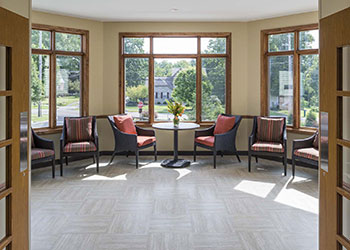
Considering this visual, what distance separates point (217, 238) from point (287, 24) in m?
A: 4.56

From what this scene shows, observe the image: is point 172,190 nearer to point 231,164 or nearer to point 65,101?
point 231,164

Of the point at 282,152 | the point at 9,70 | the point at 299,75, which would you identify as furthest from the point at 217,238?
the point at 299,75

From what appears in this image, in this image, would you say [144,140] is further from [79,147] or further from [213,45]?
[213,45]

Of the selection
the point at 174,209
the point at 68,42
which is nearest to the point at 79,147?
the point at 68,42

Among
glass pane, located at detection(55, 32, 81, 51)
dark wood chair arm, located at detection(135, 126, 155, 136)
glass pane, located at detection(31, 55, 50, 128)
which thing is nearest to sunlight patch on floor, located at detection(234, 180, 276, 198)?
dark wood chair arm, located at detection(135, 126, 155, 136)

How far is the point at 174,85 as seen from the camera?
7133 millimetres

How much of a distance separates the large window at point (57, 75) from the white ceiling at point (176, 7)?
0.47 metres

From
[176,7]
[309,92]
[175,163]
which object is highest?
[176,7]

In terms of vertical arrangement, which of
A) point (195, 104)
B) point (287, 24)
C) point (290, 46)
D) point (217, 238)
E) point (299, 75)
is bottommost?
point (217, 238)

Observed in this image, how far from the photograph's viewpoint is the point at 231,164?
6.28 meters

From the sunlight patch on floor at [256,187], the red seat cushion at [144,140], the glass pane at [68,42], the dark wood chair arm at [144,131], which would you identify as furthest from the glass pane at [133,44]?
the sunlight patch on floor at [256,187]

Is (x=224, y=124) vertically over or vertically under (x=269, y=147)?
over

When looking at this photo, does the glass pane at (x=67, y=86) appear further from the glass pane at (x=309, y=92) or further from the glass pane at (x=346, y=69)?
the glass pane at (x=346, y=69)

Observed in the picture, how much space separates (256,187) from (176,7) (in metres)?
3.21
